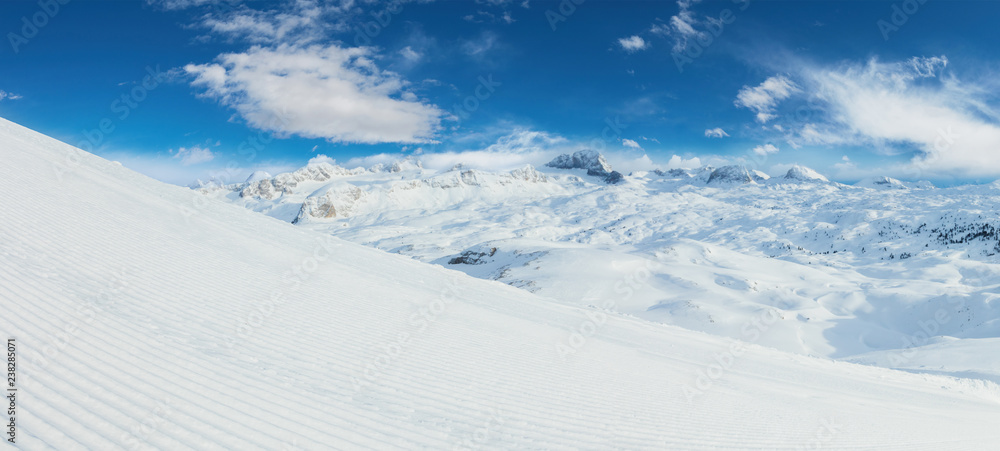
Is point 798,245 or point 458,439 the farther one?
point 798,245

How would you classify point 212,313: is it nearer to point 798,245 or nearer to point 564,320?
point 564,320

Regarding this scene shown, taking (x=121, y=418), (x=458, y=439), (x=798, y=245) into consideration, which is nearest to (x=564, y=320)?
(x=458, y=439)

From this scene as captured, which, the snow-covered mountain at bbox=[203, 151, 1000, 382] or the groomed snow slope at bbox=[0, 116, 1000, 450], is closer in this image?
the groomed snow slope at bbox=[0, 116, 1000, 450]

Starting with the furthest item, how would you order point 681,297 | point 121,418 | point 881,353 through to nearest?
point 681,297 < point 881,353 < point 121,418

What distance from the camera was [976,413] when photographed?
13797 mm

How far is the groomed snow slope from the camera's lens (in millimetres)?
5379

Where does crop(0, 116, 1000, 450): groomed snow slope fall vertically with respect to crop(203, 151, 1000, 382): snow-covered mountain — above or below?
below

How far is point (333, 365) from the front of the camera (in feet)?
26.0

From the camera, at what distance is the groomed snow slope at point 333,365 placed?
5379mm

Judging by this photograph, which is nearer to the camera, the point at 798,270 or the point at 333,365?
the point at 333,365

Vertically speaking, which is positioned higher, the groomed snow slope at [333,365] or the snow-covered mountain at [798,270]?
the snow-covered mountain at [798,270]

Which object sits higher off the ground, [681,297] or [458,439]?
[681,297]

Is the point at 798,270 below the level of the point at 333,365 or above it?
above

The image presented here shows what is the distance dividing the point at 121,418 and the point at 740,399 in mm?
11703
